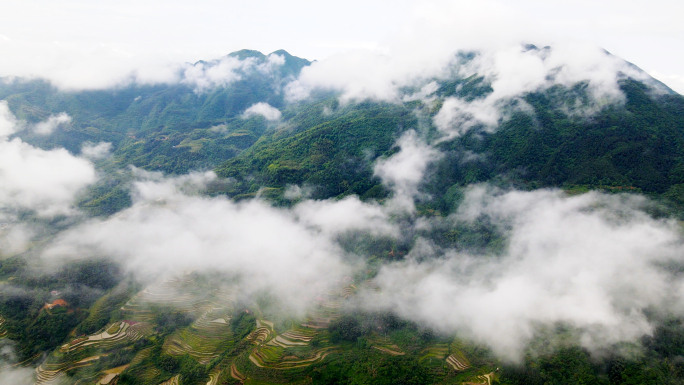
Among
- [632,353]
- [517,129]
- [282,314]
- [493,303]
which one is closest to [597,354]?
[632,353]

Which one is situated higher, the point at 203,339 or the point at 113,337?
the point at 113,337

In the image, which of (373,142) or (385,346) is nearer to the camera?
(385,346)

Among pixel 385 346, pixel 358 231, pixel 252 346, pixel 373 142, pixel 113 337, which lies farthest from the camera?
pixel 373 142

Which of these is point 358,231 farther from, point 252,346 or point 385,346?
point 252,346

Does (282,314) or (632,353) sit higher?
(632,353)

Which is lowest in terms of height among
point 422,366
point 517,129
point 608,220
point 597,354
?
point 422,366

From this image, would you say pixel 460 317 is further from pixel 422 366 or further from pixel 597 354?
pixel 597 354

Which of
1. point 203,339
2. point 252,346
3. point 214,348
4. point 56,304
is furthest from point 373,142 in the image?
point 56,304

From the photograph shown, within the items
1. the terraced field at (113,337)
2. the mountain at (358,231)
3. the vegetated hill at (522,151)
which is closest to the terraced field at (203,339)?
the mountain at (358,231)
